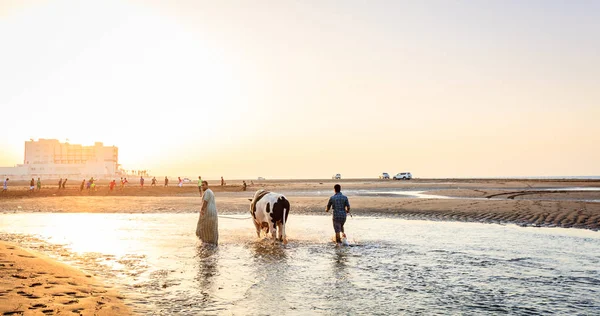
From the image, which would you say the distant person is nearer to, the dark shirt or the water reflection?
the dark shirt

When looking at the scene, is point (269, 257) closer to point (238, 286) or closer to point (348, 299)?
point (238, 286)

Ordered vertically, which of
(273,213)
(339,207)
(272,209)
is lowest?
(273,213)

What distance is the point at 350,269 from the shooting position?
1096 centimetres

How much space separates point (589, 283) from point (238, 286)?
300 inches

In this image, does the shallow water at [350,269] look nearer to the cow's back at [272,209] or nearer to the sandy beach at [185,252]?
the sandy beach at [185,252]

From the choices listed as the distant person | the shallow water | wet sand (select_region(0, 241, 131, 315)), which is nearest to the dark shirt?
the distant person

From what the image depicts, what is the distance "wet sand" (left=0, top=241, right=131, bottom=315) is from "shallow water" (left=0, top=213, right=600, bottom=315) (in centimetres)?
52

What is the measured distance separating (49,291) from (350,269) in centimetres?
665

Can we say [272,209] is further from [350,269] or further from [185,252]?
[350,269]

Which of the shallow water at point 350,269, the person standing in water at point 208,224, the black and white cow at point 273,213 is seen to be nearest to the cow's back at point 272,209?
the black and white cow at point 273,213

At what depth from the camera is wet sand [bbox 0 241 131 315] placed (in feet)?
23.1

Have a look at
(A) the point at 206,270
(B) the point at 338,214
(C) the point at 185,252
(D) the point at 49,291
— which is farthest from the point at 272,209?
(D) the point at 49,291

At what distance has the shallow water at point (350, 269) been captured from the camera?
26.0ft

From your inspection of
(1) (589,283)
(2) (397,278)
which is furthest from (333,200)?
(1) (589,283)
